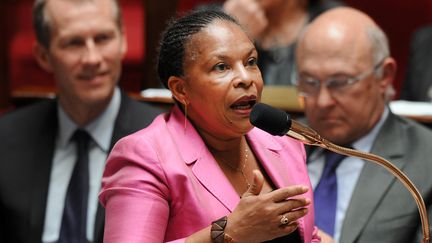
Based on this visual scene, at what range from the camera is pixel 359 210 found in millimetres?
1229

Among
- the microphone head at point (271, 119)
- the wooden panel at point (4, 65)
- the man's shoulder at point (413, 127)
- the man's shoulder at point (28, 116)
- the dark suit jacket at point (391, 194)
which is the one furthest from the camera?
the wooden panel at point (4, 65)

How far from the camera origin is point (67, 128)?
1.42 metres

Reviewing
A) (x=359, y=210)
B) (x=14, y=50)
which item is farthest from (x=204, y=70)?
(x=14, y=50)

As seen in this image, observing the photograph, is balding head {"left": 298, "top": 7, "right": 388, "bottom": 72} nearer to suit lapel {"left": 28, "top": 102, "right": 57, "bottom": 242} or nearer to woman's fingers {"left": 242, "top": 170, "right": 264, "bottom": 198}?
suit lapel {"left": 28, "top": 102, "right": 57, "bottom": 242}

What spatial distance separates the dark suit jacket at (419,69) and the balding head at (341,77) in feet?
1.69

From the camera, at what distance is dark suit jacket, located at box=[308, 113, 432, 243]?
3.92 ft

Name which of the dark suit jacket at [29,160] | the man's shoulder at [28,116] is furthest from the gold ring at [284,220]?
the man's shoulder at [28,116]

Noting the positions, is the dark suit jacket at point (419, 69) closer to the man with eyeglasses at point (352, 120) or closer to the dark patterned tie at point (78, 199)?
the man with eyeglasses at point (352, 120)

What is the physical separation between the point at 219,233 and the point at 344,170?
1.96 feet

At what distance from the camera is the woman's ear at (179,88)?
2.78 feet

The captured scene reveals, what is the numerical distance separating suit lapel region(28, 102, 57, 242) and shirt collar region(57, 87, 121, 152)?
0.02 metres

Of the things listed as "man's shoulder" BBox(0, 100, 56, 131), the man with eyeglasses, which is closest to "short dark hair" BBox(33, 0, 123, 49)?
"man's shoulder" BBox(0, 100, 56, 131)

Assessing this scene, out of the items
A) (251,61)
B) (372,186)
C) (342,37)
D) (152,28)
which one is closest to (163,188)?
(251,61)

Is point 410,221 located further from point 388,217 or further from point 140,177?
point 140,177
